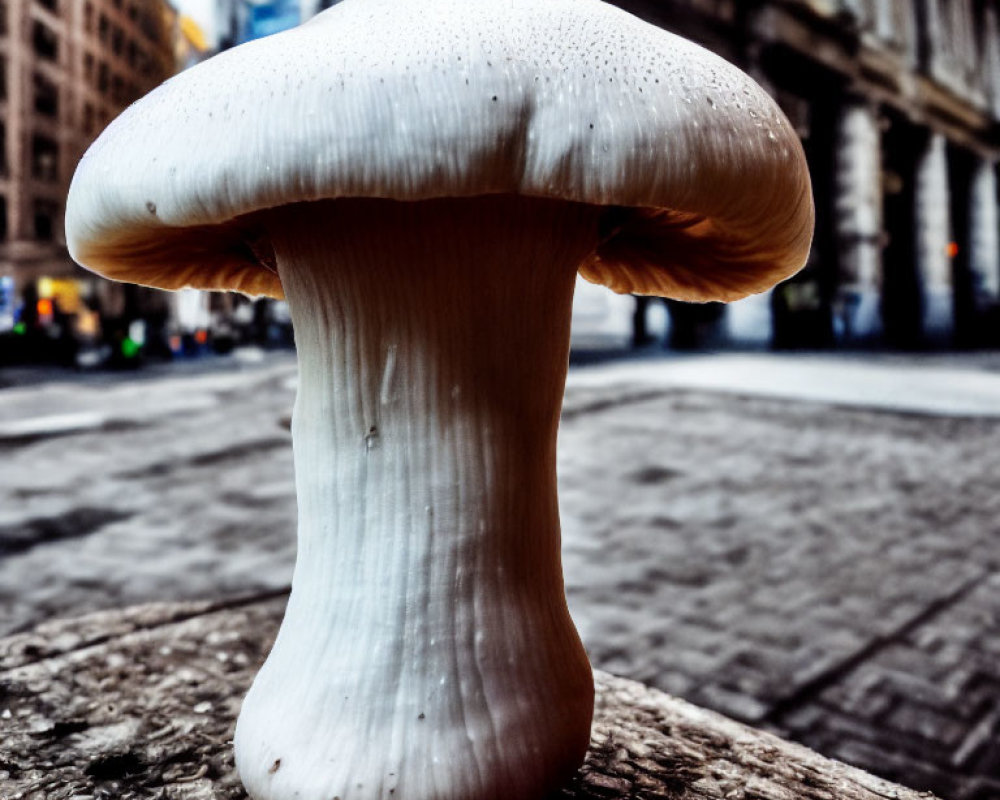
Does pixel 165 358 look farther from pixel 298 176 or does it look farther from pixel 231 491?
pixel 298 176

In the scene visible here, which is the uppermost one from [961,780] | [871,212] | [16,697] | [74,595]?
[871,212]

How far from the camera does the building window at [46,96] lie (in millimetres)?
26078

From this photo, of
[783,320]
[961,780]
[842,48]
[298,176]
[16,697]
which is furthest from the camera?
[842,48]

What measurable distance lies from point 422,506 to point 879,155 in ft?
63.4

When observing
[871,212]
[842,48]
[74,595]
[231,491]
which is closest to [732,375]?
[231,491]

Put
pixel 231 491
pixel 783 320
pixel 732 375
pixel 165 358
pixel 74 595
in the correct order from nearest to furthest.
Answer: pixel 74 595 → pixel 231 491 → pixel 732 375 → pixel 165 358 → pixel 783 320

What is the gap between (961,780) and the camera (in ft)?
5.74

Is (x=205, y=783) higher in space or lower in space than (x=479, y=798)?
lower

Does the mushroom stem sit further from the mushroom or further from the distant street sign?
the distant street sign

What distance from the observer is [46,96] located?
87.4 feet

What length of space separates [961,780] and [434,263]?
1.62m

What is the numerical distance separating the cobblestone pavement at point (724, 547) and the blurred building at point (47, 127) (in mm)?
19778

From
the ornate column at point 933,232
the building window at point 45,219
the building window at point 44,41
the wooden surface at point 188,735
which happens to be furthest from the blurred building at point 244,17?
the wooden surface at point 188,735

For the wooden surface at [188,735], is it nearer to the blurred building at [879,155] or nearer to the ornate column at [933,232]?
the blurred building at [879,155]
